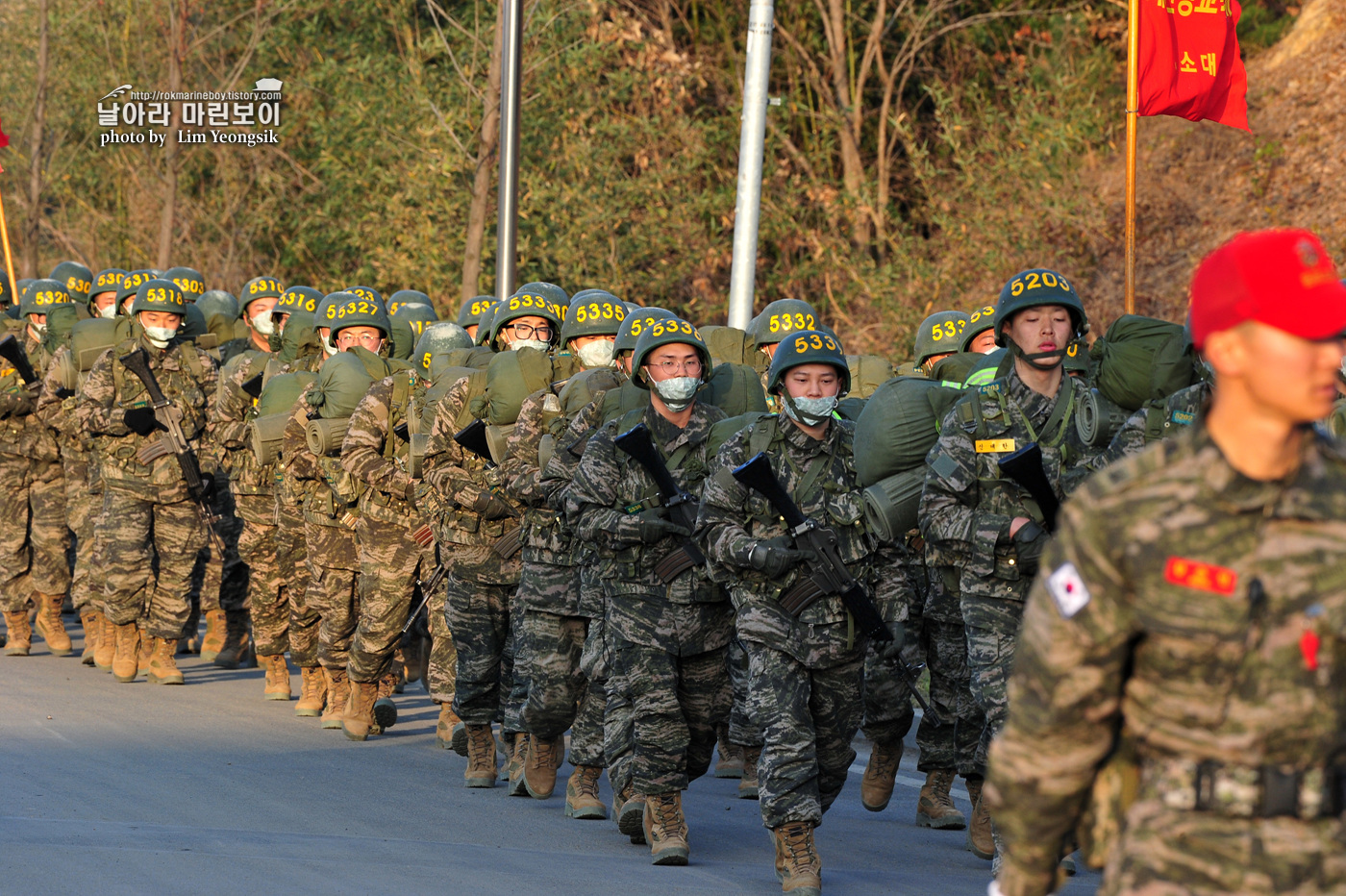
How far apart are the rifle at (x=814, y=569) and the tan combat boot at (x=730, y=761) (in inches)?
118

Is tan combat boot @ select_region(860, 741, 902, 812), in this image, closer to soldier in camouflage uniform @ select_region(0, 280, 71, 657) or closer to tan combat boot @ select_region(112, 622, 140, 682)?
tan combat boot @ select_region(112, 622, 140, 682)

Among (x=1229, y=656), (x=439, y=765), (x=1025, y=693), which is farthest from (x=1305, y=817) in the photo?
(x=439, y=765)

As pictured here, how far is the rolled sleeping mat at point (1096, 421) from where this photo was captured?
688cm

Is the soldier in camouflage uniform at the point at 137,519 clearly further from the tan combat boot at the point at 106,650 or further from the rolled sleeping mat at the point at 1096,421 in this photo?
the rolled sleeping mat at the point at 1096,421

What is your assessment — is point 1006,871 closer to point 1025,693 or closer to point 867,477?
point 1025,693

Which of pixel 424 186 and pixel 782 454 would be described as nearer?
pixel 782 454

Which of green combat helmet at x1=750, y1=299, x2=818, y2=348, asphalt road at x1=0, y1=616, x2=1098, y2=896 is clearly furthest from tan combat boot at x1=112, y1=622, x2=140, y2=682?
green combat helmet at x1=750, y1=299, x2=818, y2=348

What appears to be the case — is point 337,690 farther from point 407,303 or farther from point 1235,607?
point 1235,607

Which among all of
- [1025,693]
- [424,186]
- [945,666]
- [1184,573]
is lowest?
[945,666]

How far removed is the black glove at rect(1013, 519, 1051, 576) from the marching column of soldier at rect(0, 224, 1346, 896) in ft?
0.07

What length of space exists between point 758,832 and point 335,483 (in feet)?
12.1

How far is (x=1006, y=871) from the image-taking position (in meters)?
3.33

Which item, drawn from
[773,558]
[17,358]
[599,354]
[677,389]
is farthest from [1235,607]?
[17,358]

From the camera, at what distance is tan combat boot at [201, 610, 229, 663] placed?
13406 millimetres
